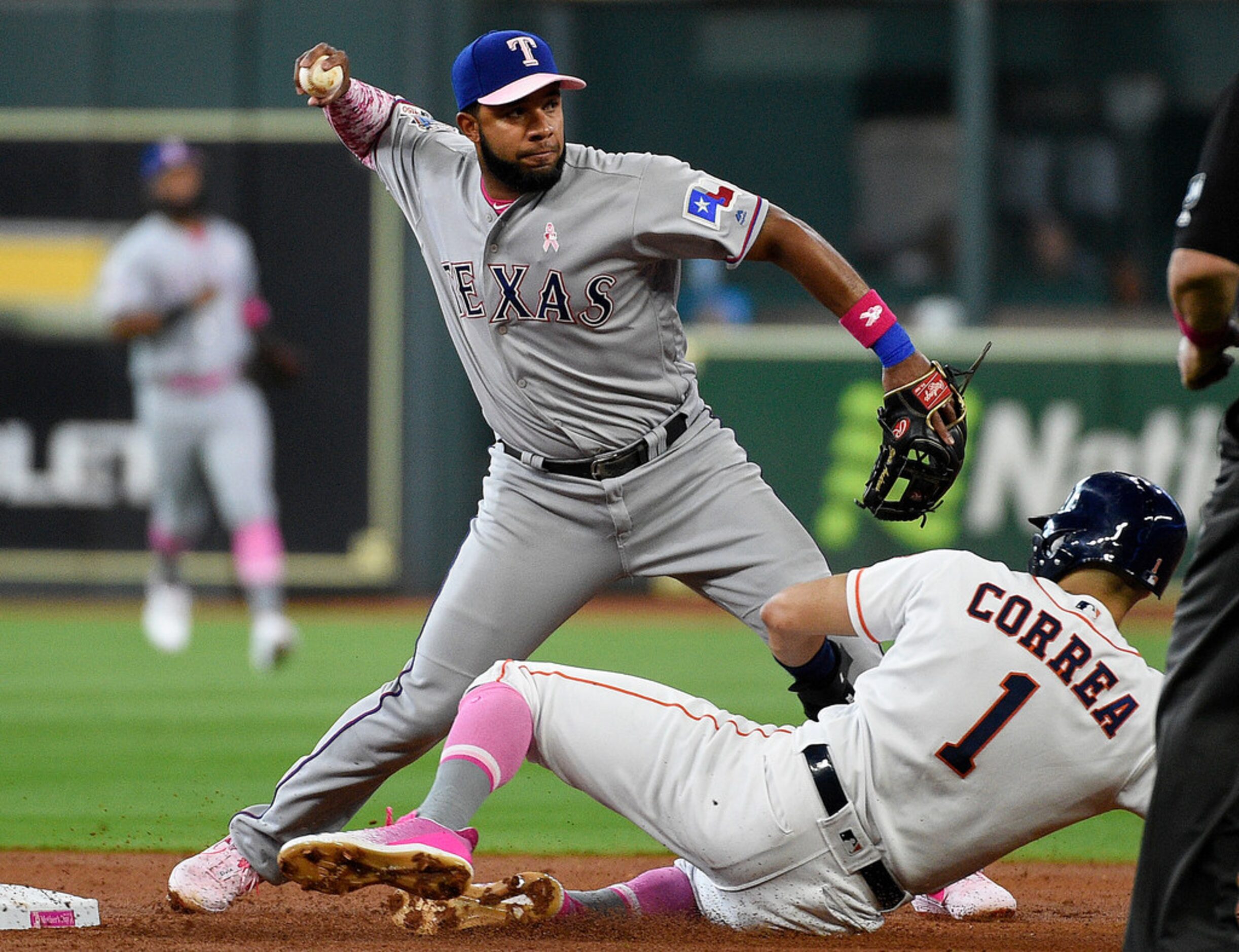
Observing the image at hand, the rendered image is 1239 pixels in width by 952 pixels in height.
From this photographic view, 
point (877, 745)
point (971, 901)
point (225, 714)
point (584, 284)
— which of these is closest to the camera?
point (877, 745)

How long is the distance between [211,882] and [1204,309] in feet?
8.11

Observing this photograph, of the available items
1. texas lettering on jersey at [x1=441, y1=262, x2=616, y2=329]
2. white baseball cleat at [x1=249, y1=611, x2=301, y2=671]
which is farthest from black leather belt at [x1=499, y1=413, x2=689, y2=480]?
white baseball cleat at [x1=249, y1=611, x2=301, y2=671]

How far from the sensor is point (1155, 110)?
14.4 m

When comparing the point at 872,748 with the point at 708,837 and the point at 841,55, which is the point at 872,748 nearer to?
the point at 708,837

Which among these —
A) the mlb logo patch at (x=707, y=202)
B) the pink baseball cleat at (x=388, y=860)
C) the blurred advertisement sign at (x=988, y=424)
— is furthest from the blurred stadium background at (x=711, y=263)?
the pink baseball cleat at (x=388, y=860)

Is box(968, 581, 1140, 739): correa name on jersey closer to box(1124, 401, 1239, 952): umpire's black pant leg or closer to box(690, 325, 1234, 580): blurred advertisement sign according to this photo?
box(1124, 401, 1239, 952): umpire's black pant leg

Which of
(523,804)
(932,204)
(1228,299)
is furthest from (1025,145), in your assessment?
(1228,299)

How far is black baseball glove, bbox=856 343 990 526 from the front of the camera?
13.1ft

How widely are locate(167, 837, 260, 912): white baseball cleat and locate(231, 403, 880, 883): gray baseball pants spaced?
1.8 inches

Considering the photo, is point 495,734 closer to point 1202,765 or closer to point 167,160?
point 1202,765

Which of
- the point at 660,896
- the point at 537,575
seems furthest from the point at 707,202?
the point at 660,896

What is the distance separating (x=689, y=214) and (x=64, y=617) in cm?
887

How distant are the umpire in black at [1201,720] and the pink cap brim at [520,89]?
1.61m

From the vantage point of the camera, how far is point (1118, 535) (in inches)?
136
